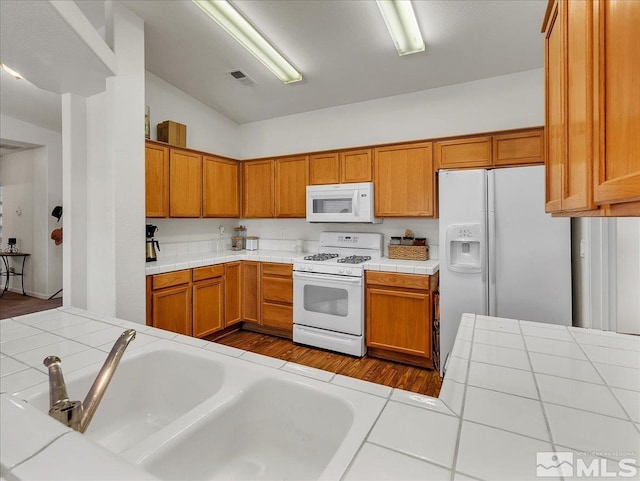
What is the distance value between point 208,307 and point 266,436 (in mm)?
2630

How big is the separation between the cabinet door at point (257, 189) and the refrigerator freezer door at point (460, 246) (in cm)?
209

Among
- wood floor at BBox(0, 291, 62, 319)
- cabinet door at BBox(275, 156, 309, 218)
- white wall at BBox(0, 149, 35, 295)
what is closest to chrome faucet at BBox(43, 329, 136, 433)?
cabinet door at BBox(275, 156, 309, 218)

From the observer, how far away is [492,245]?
249cm

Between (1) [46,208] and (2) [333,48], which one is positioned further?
(1) [46,208]

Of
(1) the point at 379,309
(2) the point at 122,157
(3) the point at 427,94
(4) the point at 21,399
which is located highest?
(3) the point at 427,94

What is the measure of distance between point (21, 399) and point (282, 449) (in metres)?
0.68

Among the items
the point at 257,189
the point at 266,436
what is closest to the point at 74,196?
the point at 257,189

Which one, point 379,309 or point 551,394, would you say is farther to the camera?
point 379,309

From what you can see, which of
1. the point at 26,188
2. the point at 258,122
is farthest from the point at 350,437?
the point at 26,188

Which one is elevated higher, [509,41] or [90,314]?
[509,41]

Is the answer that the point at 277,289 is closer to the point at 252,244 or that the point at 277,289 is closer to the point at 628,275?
the point at 252,244

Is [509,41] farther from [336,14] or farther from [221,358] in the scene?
[221,358]

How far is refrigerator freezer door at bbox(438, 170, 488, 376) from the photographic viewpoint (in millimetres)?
2535

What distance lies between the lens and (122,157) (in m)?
2.50
